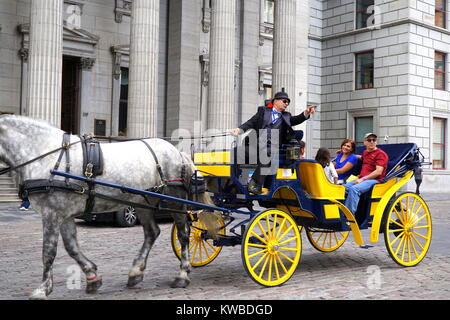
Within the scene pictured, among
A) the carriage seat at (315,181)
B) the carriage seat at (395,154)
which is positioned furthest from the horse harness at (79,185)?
the carriage seat at (395,154)

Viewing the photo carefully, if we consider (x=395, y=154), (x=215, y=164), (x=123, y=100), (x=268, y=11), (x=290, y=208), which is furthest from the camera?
(x=268, y=11)

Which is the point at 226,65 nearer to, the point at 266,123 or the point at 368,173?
the point at 368,173

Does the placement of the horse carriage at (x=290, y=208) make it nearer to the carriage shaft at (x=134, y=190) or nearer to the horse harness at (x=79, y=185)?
the carriage shaft at (x=134, y=190)

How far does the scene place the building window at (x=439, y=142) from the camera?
94.4 ft

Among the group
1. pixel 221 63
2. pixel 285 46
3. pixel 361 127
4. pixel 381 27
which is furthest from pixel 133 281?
pixel 381 27

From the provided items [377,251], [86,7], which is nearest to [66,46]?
[86,7]

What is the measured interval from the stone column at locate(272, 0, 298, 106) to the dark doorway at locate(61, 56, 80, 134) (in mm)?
8625

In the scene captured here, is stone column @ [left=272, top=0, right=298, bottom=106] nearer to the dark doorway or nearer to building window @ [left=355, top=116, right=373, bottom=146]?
building window @ [left=355, top=116, right=373, bottom=146]

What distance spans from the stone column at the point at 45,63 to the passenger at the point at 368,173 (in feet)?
37.0

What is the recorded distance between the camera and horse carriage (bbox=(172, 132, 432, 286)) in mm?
6570

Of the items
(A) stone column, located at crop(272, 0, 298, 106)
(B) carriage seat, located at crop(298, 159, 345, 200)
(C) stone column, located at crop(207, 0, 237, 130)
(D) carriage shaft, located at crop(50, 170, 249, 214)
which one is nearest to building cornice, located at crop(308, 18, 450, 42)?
(A) stone column, located at crop(272, 0, 298, 106)

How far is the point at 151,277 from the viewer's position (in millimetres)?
7078

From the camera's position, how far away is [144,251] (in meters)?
6.63

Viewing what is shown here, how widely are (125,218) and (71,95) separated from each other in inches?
434
